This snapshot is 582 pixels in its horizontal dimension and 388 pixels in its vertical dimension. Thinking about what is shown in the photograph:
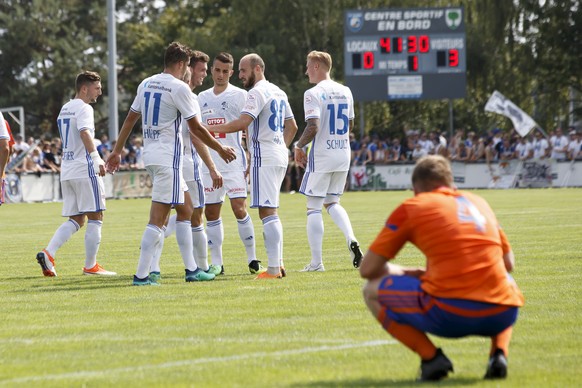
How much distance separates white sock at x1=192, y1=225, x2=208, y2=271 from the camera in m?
12.6

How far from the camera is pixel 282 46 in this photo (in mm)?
63062

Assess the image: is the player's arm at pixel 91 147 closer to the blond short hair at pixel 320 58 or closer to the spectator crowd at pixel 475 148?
the blond short hair at pixel 320 58

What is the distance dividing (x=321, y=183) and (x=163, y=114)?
2.66 meters

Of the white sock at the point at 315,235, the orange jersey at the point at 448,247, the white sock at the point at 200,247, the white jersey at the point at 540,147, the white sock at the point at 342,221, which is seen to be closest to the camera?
the orange jersey at the point at 448,247

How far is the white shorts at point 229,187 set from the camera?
13117 mm

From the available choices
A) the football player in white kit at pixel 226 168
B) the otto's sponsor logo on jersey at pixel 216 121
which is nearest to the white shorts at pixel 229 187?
the football player in white kit at pixel 226 168

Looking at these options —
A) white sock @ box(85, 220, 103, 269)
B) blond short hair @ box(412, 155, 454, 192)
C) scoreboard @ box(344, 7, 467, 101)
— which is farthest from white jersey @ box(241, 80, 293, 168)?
scoreboard @ box(344, 7, 467, 101)

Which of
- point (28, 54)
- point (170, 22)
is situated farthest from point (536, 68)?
point (28, 54)

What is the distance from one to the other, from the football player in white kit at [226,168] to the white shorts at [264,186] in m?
0.62

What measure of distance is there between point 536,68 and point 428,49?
15687 mm

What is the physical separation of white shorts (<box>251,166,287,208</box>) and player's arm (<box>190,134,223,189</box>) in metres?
0.88

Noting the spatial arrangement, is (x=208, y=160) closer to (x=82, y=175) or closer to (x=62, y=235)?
(x=82, y=175)

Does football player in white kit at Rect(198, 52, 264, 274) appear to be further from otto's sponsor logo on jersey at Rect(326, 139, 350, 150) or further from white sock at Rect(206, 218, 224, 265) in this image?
otto's sponsor logo on jersey at Rect(326, 139, 350, 150)

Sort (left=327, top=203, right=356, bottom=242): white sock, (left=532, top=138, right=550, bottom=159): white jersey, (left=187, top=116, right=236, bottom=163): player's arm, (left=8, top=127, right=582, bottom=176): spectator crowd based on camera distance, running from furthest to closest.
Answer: (left=532, top=138, right=550, bottom=159): white jersey, (left=8, top=127, right=582, bottom=176): spectator crowd, (left=327, top=203, right=356, bottom=242): white sock, (left=187, top=116, right=236, bottom=163): player's arm
